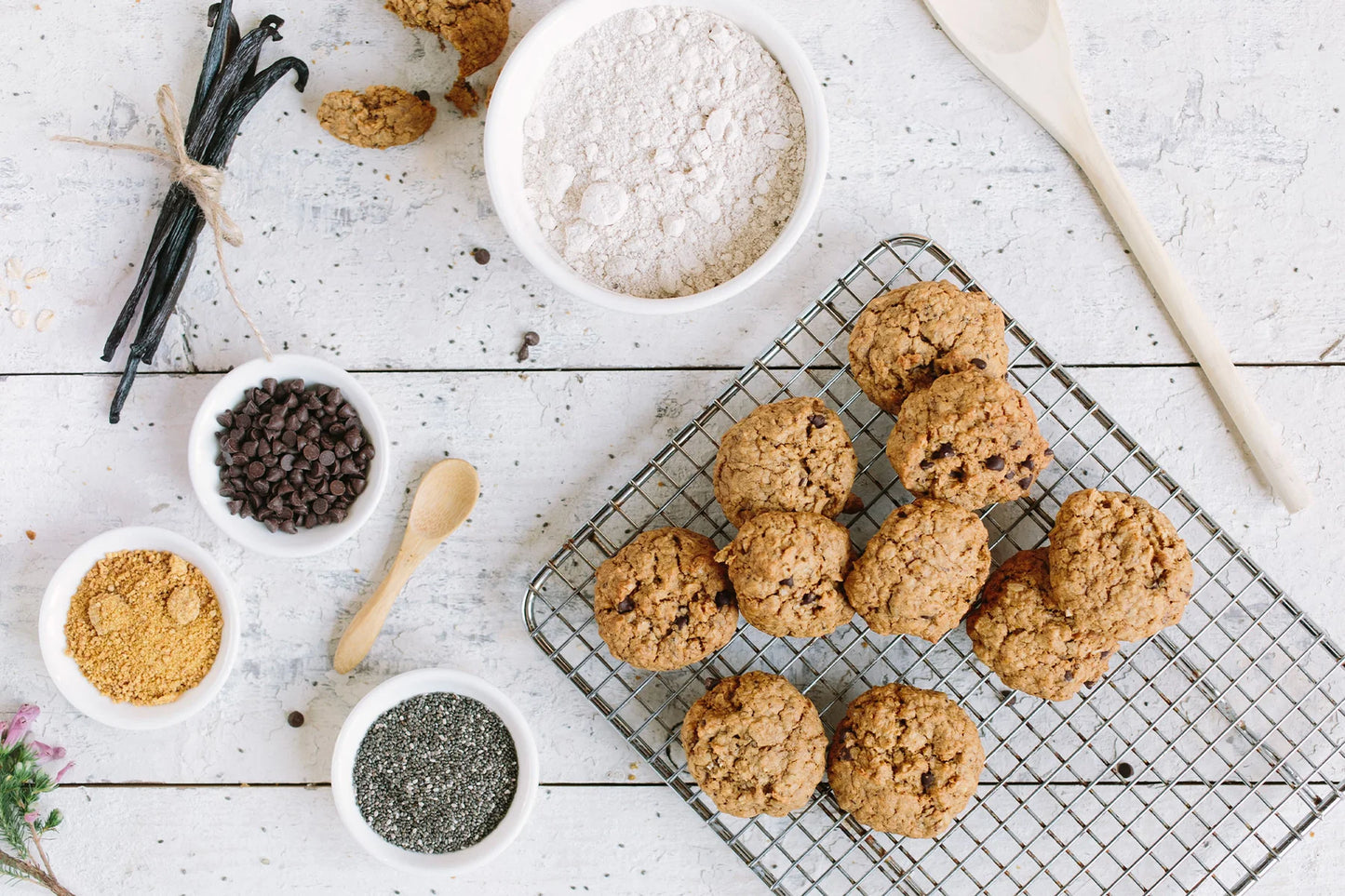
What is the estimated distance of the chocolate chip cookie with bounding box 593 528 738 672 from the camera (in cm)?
155

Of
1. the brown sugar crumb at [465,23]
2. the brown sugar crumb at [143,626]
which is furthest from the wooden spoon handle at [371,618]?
the brown sugar crumb at [465,23]

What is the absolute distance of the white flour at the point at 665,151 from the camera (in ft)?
5.43

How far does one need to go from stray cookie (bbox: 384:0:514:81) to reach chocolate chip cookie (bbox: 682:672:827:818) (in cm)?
127

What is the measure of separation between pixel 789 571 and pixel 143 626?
122 cm

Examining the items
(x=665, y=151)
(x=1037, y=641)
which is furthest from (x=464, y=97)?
(x=1037, y=641)

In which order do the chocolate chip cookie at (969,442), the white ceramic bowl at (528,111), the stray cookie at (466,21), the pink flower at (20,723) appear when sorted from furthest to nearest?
the pink flower at (20,723) → the stray cookie at (466,21) → the white ceramic bowl at (528,111) → the chocolate chip cookie at (969,442)

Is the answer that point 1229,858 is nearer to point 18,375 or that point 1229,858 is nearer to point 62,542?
point 62,542

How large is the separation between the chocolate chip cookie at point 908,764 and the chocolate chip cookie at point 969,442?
0.38 metres

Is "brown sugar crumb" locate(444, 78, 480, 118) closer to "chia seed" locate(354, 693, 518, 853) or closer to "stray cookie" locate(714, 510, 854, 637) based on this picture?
"stray cookie" locate(714, 510, 854, 637)

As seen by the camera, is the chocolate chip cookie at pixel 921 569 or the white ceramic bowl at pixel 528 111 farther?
the white ceramic bowl at pixel 528 111

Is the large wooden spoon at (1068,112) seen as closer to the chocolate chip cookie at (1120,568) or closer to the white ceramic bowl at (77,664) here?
the chocolate chip cookie at (1120,568)

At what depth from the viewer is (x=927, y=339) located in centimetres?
155

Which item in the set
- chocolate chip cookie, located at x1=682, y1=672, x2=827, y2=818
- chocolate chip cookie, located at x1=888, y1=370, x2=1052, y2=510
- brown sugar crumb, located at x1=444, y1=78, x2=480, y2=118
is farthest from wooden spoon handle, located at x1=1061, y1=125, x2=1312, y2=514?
brown sugar crumb, located at x1=444, y1=78, x2=480, y2=118

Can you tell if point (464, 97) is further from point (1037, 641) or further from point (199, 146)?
point (1037, 641)
